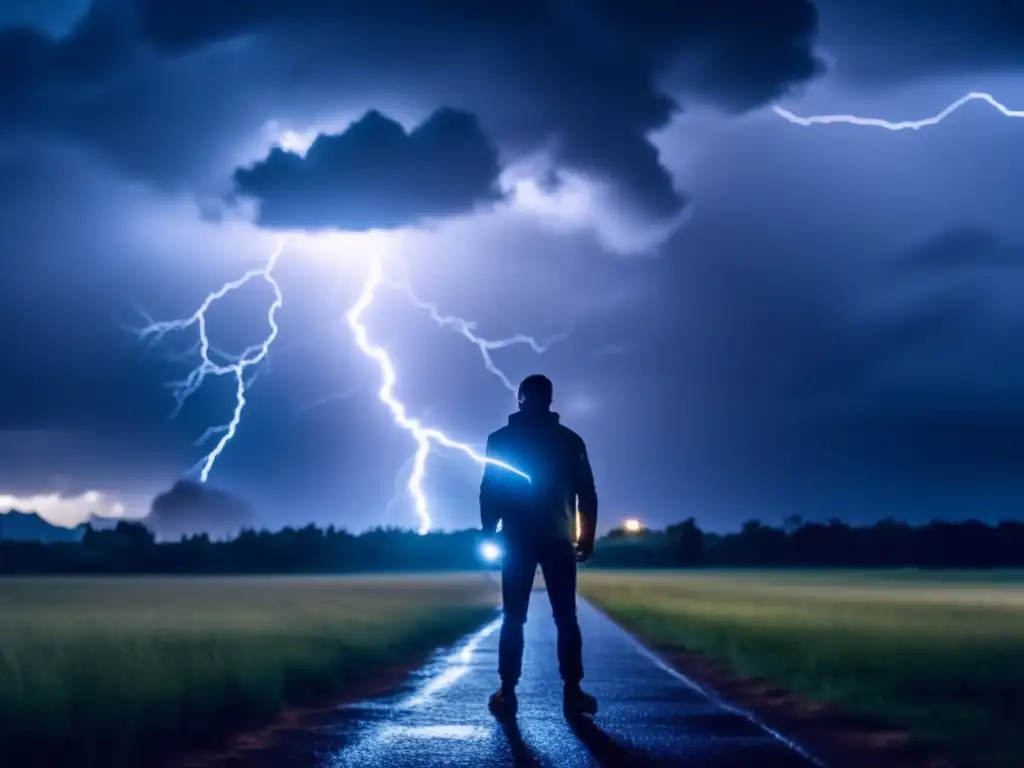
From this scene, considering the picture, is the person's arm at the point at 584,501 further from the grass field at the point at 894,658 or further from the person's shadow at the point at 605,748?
the grass field at the point at 894,658

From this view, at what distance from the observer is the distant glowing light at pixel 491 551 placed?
8609 mm

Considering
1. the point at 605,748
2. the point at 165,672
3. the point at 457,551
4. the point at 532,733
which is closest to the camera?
the point at 605,748

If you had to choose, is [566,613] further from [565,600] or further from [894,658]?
[894,658]

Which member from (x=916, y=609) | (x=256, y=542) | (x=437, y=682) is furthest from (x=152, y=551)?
(x=437, y=682)

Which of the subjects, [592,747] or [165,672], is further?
[165,672]

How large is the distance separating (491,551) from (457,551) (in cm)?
13418

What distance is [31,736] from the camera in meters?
7.41

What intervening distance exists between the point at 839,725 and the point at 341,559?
125505mm

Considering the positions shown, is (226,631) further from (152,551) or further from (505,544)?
(152,551)

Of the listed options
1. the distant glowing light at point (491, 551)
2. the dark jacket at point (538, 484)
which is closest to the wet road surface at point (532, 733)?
the distant glowing light at point (491, 551)

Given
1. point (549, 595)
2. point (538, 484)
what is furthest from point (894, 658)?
point (538, 484)

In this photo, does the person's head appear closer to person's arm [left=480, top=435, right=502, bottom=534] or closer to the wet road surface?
person's arm [left=480, top=435, right=502, bottom=534]

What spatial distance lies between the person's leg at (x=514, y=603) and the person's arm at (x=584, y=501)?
1.23ft

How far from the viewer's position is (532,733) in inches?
299
